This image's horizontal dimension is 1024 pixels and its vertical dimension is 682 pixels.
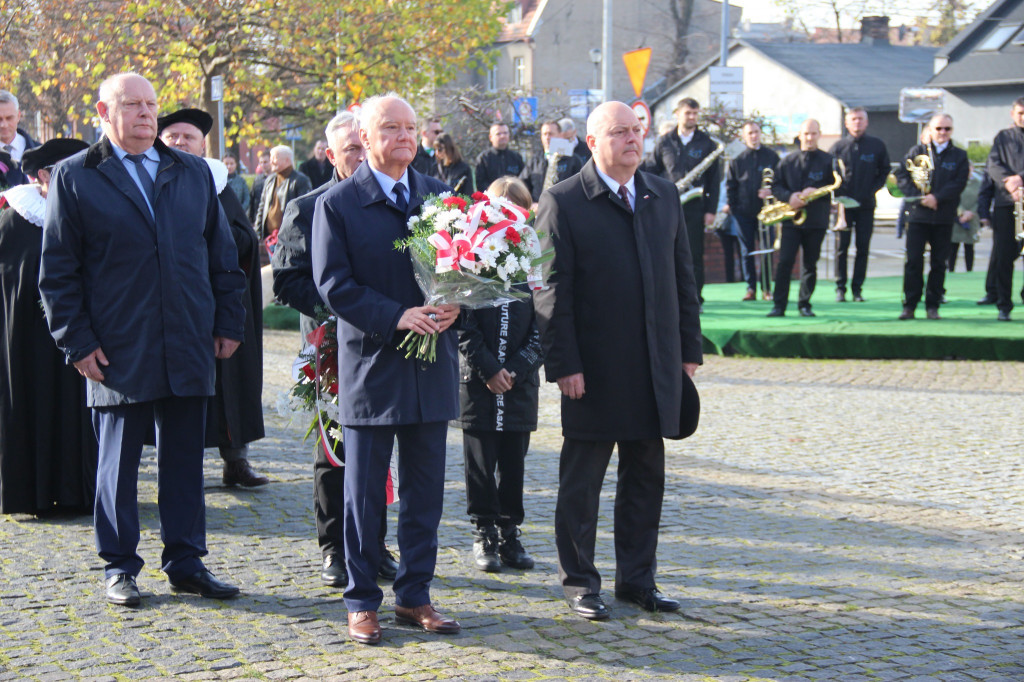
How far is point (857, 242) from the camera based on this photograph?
591 inches

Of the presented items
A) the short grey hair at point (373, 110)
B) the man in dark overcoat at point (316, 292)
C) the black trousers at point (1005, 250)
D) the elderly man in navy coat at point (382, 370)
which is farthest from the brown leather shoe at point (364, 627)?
the black trousers at point (1005, 250)

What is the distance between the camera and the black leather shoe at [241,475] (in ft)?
25.3

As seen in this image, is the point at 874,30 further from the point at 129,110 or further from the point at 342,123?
the point at 129,110

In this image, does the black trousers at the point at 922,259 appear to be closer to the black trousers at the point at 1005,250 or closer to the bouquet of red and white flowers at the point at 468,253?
the black trousers at the point at 1005,250

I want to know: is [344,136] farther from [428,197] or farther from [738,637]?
[738,637]

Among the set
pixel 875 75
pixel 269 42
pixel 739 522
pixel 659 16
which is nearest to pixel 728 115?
pixel 269 42

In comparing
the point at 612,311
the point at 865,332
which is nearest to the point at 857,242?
the point at 865,332

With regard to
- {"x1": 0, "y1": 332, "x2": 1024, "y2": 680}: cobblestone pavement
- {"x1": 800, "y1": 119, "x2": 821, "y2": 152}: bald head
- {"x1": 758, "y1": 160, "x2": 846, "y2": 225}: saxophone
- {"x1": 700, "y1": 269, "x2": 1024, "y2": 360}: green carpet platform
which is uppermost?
{"x1": 800, "y1": 119, "x2": 821, "y2": 152}: bald head

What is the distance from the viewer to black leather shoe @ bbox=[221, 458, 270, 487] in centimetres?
770

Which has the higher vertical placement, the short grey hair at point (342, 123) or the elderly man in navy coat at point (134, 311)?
the short grey hair at point (342, 123)

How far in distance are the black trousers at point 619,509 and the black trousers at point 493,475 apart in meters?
0.59

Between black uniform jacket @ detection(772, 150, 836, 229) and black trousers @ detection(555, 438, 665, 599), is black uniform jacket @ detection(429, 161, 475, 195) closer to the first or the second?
black uniform jacket @ detection(772, 150, 836, 229)

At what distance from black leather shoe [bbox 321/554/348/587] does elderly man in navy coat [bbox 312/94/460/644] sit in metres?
0.61

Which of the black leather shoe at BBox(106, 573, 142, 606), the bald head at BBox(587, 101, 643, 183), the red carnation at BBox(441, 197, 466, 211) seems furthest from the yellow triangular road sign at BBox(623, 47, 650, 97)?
the black leather shoe at BBox(106, 573, 142, 606)
